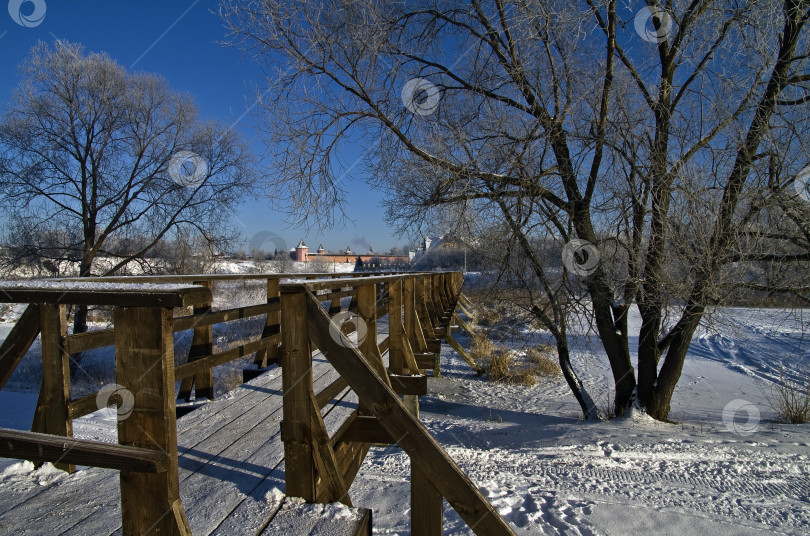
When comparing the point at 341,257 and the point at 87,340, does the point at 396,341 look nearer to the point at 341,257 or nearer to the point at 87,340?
the point at 87,340

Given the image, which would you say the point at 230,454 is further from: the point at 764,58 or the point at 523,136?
the point at 764,58

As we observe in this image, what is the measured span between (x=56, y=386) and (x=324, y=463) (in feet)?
5.10

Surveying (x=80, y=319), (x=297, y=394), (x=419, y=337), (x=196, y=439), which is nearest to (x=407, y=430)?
(x=297, y=394)

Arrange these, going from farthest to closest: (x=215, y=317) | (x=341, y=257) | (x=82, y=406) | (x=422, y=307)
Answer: (x=341, y=257) < (x=422, y=307) < (x=215, y=317) < (x=82, y=406)

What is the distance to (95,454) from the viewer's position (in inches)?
56.2

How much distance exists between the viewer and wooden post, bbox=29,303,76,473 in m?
2.39

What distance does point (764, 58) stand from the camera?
6438mm

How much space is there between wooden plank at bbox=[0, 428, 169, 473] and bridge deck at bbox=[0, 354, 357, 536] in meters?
0.68

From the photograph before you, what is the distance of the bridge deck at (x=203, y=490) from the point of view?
6.48ft

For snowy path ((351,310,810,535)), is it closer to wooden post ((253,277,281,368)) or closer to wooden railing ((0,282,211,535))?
wooden post ((253,277,281,368))

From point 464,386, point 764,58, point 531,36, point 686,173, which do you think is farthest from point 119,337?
point 464,386

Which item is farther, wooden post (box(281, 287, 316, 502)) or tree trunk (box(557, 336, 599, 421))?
tree trunk (box(557, 336, 599, 421))

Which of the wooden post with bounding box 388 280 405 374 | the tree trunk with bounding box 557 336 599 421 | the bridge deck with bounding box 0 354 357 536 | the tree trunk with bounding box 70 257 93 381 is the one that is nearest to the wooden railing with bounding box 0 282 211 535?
the bridge deck with bounding box 0 354 357 536

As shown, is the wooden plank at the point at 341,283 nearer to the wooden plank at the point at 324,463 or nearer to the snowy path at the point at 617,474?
the wooden plank at the point at 324,463
